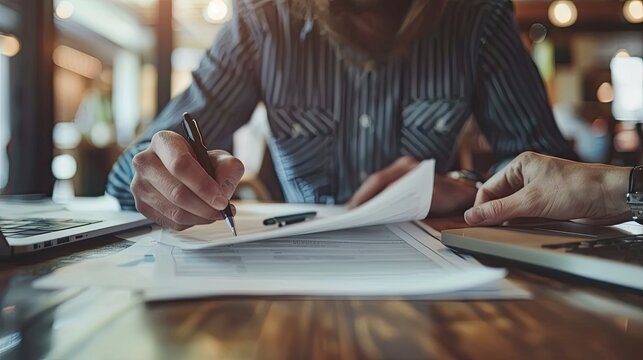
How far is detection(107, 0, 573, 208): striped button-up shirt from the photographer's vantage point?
75 cm

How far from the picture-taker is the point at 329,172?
2.44ft

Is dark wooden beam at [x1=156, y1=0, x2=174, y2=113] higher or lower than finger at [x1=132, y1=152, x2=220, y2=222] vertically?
higher

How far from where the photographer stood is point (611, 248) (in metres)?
0.25

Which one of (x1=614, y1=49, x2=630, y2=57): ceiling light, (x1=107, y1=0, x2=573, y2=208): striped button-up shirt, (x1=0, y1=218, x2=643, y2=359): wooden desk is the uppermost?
(x1=614, y1=49, x2=630, y2=57): ceiling light

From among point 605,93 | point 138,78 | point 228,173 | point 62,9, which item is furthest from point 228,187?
point 605,93

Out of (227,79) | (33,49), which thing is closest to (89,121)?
(33,49)

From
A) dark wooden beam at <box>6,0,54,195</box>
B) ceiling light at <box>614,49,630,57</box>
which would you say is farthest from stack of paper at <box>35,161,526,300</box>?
ceiling light at <box>614,49,630,57</box>

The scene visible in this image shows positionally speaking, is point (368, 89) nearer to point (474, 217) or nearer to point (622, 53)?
point (474, 217)

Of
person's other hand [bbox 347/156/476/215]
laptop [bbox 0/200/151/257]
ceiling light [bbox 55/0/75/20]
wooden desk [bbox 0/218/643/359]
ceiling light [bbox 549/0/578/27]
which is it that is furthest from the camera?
ceiling light [bbox 549/0/578/27]

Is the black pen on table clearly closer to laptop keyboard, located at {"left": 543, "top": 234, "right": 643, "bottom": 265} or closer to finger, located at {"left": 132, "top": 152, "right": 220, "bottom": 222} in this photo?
finger, located at {"left": 132, "top": 152, "right": 220, "bottom": 222}

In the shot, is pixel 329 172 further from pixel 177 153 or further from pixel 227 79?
pixel 177 153

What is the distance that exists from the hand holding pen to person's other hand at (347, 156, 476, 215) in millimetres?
227

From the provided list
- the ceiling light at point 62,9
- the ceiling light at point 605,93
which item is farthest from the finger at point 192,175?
the ceiling light at point 605,93

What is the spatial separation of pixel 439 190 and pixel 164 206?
0.29m
